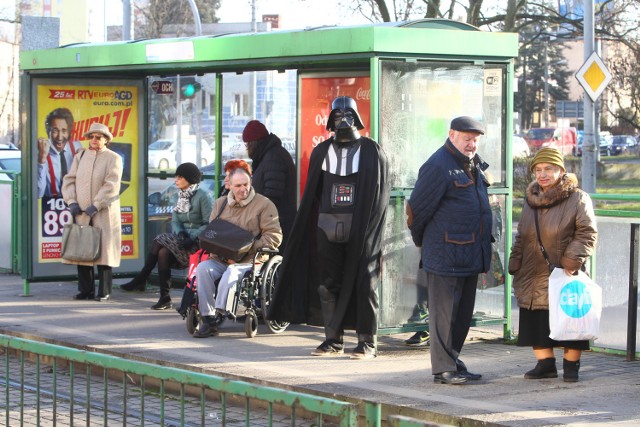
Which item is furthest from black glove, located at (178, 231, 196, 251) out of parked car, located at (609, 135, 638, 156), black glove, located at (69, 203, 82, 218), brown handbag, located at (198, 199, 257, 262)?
parked car, located at (609, 135, 638, 156)

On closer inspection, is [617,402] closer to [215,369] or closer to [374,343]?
[374,343]

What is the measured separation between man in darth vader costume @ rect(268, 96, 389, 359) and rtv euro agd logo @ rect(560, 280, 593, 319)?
1542 millimetres

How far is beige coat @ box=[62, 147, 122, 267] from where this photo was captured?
1160cm

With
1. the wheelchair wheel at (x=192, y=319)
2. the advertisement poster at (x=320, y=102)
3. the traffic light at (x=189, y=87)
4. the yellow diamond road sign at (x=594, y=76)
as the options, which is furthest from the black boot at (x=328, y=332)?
the yellow diamond road sign at (x=594, y=76)

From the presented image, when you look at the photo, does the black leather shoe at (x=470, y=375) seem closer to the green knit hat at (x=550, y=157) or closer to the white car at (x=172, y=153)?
the green knit hat at (x=550, y=157)

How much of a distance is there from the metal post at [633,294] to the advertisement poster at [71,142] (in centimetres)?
586

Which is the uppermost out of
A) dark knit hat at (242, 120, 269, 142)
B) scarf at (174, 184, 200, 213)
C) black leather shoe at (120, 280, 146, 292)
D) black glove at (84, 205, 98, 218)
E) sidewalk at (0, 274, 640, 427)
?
dark knit hat at (242, 120, 269, 142)

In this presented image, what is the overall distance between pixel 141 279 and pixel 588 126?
13.0 meters

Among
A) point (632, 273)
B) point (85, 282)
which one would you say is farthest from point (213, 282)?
point (632, 273)

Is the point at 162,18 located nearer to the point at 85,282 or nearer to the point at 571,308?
the point at 85,282

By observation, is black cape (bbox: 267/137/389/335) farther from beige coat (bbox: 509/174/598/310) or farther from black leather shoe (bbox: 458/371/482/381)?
beige coat (bbox: 509/174/598/310)

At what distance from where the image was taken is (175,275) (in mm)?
12617

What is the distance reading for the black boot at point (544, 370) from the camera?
311 inches

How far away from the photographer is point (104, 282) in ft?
38.8
